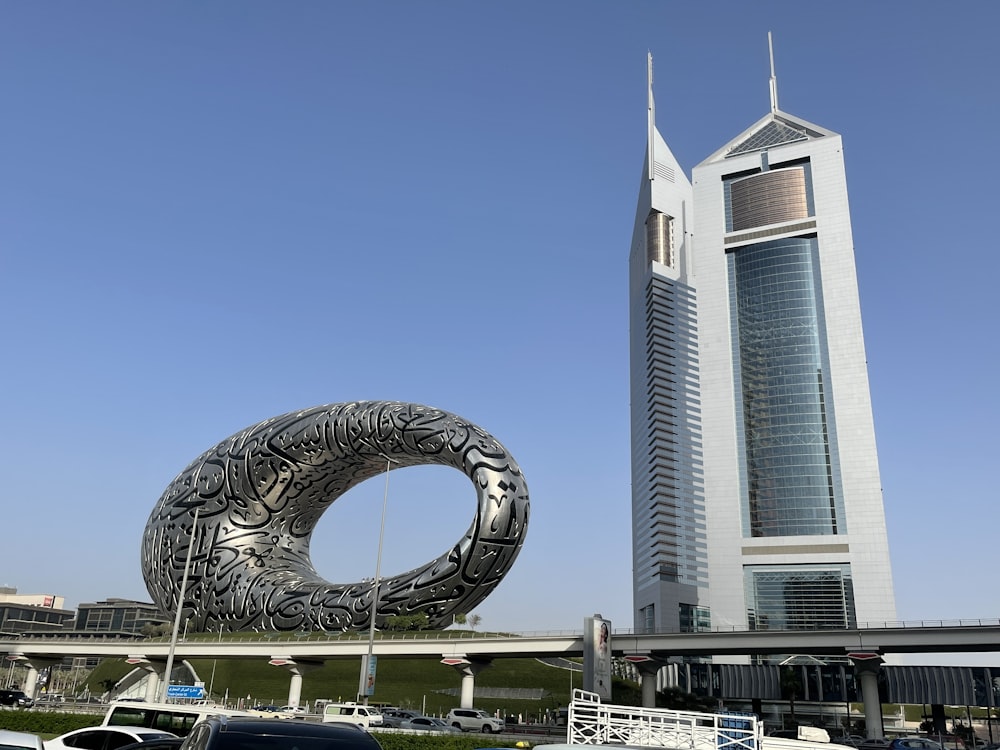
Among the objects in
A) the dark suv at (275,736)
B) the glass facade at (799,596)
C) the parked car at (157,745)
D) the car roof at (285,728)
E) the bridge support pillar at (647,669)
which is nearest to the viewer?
the dark suv at (275,736)

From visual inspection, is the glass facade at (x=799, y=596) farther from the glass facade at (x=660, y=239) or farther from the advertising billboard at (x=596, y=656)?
the advertising billboard at (x=596, y=656)

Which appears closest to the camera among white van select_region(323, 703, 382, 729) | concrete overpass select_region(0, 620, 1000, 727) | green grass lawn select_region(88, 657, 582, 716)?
white van select_region(323, 703, 382, 729)

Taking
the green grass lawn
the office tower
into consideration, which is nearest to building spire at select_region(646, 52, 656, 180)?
the office tower

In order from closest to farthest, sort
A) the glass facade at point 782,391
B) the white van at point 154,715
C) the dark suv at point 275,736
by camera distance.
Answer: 1. the dark suv at point 275,736
2. the white van at point 154,715
3. the glass facade at point 782,391

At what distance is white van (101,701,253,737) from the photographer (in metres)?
21.0

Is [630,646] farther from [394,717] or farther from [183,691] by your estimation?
[183,691]

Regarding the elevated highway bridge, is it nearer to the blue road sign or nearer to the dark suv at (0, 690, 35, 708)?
Result: the dark suv at (0, 690, 35, 708)

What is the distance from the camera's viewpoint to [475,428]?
2058 inches

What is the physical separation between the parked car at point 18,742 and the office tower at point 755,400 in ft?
360

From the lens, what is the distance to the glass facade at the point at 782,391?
11794 cm

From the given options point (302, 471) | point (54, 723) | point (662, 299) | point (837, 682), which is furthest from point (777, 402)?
point (54, 723)

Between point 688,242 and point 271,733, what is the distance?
15136 cm

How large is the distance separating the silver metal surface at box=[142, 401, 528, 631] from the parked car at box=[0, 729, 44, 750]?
39.5 meters

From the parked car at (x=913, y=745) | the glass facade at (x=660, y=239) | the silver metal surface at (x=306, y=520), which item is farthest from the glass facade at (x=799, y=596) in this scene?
the parked car at (x=913, y=745)
